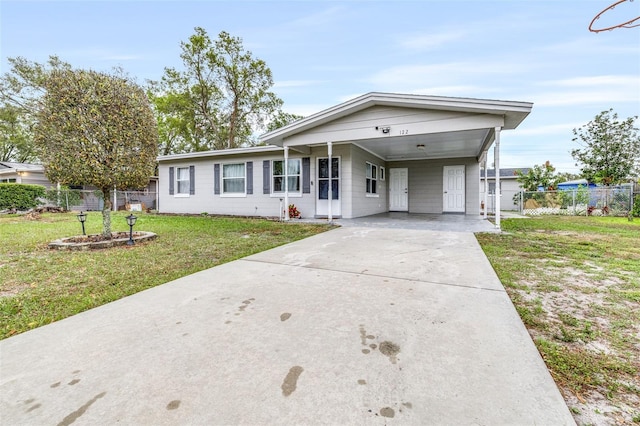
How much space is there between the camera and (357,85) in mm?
16266

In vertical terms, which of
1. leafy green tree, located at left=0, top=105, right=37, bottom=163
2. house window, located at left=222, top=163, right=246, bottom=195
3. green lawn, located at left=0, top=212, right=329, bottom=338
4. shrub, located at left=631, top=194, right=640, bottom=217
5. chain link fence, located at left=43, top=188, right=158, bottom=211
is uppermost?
leafy green tree, located at left=0, top=105, right=37, bottom=163

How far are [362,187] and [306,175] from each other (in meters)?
2.13

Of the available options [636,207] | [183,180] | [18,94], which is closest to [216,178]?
[183,180]

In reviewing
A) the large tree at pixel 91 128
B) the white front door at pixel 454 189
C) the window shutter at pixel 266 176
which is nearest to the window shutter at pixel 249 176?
the window shutter at pixel 266 176

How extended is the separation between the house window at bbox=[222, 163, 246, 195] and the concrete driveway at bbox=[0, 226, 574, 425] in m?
8.50

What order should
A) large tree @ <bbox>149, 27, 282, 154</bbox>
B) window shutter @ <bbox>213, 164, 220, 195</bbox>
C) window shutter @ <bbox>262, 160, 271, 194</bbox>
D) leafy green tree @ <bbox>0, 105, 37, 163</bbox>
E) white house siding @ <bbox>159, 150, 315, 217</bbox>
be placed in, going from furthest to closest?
leafy green tree @ <bbox>0, 105, 37, 163</bbox>, large tree @ <bbox>149, 27, 282, 154</bbox>, window shutter @ <bbox>213, 164, 220, 195</bbox>, window shutter @ <bbox>262, 160, 271, 194</bbox>, white house siding @ <bbox>159, 150, 315, 217</bbox>

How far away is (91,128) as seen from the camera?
4.98 m

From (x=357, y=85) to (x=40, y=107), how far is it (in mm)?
14451

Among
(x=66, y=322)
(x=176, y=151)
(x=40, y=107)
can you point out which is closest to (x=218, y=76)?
Result: (x=176, y=151)

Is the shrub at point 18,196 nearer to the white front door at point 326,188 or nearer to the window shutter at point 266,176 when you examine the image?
the window shutter at point 266,176

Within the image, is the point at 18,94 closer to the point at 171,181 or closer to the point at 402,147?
the point at 171,181

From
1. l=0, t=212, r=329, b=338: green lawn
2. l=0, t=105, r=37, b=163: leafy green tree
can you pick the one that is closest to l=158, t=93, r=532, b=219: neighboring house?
l=0, t=212, r=329, b=338: green lawn

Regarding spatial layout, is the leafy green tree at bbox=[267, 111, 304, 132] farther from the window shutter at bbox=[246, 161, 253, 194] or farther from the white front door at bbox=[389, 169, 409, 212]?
the window shutter at bbox=[246, 161, 253, 194]

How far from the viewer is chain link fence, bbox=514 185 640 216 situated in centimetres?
1174
